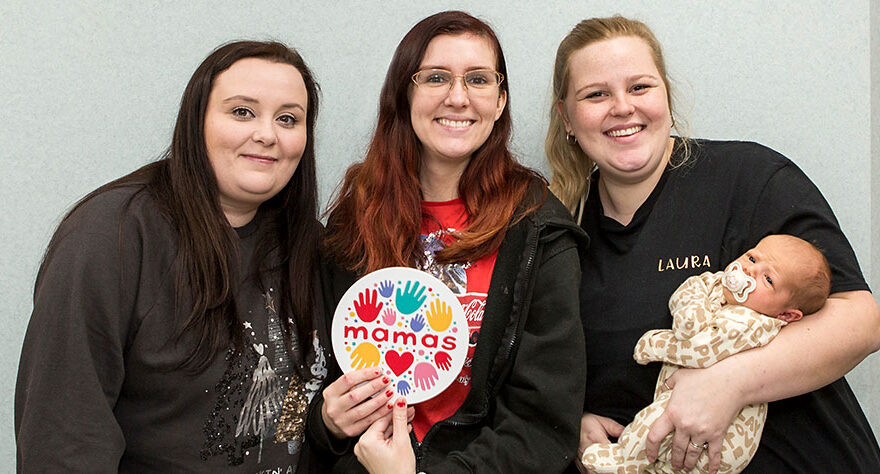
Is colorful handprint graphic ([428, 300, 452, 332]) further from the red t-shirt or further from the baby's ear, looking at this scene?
the baby's ear

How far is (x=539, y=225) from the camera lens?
1729mm

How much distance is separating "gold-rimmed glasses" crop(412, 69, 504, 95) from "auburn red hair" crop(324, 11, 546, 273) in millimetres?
39

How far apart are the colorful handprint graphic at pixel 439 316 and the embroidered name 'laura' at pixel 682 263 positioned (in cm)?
56

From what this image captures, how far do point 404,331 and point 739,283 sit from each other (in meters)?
0.77

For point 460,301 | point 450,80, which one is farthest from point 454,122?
point 460,301

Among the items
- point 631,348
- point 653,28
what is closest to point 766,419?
point 631,348

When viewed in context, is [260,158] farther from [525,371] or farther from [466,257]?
[525,371]

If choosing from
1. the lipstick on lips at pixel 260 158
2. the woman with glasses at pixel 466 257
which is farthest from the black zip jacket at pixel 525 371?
the lipstick on lips at pixel 260 158

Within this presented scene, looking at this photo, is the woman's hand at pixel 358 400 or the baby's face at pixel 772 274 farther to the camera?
the woman's hand at pixel 358 400

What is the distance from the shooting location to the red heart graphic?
1705 millimetres

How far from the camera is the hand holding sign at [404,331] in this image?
1668 millimetres

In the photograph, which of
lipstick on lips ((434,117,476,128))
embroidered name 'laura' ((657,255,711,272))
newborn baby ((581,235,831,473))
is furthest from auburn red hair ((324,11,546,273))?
newborn baby ((581,235,831,473))

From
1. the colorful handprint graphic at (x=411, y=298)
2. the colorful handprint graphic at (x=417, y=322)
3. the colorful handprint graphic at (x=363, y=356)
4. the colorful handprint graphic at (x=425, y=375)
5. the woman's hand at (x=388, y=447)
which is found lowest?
the woman's hand at (x=388, y=447)

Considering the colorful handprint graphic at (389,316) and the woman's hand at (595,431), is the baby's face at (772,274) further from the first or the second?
the colorful handprint graphic at (389,316)
